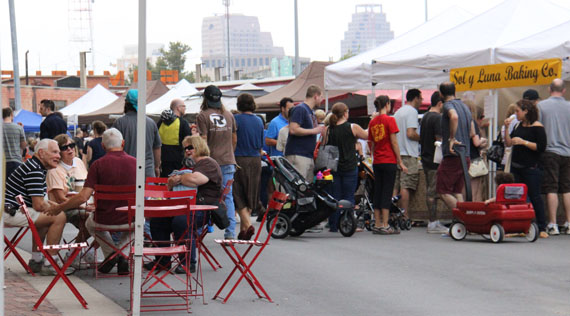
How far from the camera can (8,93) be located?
7556 cm

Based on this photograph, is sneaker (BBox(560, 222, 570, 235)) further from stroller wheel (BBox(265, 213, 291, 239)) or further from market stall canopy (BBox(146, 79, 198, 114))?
market stall canopy (BBox(146, 79, 198, 114))

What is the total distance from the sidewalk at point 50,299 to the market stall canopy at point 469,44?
26.0ft

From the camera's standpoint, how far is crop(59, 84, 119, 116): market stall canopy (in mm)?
38719

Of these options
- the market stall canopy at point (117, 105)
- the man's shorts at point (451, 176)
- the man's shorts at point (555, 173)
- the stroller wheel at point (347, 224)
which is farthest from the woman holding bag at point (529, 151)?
the market stall canopy at point (117, 105)

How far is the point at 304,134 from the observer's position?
42.4 ft

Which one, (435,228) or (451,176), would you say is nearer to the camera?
(451,176)

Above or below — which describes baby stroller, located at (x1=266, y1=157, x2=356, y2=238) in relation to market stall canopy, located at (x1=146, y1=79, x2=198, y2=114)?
below

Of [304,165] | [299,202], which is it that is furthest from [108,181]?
[304,165]

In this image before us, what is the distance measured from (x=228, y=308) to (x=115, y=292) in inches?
55.6

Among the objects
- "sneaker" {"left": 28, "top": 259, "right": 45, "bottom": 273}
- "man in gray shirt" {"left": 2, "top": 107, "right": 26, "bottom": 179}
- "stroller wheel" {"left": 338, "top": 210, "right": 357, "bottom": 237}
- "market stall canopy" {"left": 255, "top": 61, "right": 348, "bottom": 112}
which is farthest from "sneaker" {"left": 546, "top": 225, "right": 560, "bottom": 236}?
"market stall canopy" {"left": 255, "top": 61, "right": 348, "bottom": 112}

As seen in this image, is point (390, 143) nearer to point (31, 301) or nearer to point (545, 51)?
point (545, 51)

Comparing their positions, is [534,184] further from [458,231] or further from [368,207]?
[368,207]

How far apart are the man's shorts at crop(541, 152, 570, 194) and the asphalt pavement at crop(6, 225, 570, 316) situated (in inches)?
32.1

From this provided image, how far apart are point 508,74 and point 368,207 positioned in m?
2.92
